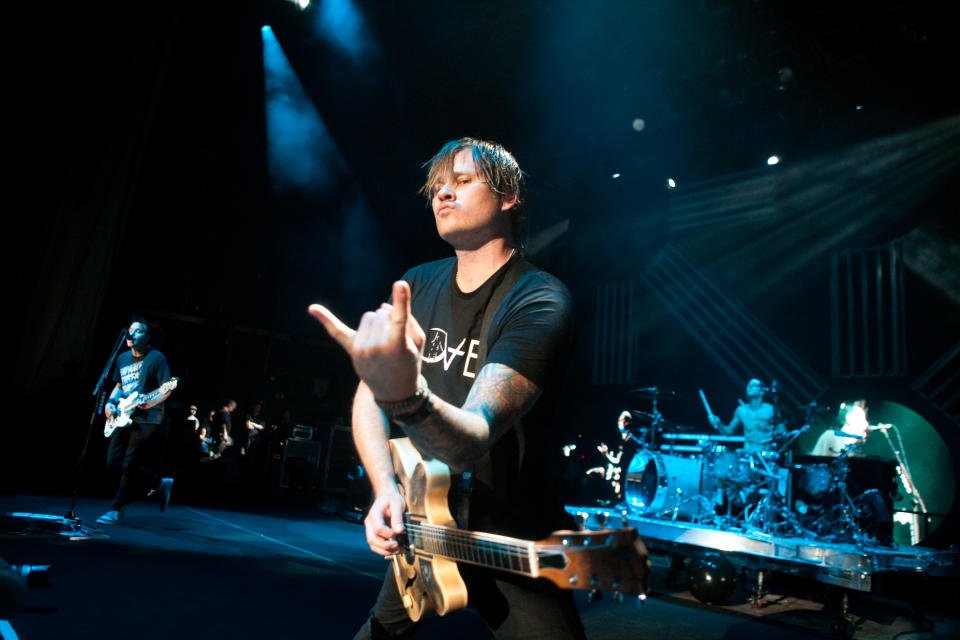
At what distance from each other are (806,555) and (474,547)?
17.9 feet

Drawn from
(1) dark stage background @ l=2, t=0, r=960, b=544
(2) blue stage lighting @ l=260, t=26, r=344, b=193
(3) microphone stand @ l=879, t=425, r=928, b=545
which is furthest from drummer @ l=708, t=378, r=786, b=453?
(2) blue stage lighting @ l=260, t=26, r=344, b=193

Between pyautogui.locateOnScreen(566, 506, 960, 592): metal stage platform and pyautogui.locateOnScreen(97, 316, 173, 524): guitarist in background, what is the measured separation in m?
4.45

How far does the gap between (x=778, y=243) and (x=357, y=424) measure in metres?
12.0

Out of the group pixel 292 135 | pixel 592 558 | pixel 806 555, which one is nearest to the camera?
pixel 592 558

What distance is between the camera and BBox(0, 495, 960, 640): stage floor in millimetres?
3375

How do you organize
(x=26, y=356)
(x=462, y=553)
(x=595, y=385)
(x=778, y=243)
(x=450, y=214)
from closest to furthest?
(x=462, y=553) → (x=450, y=214) → (x=26, y=356) → (x=778, y=243) → (x=595, y=385)

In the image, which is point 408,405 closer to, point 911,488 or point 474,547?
point 474,547

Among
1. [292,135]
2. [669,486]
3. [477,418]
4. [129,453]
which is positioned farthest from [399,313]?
[292,135]

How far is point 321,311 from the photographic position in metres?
1.29

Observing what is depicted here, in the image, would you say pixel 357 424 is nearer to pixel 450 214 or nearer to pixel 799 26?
pixel 450 214

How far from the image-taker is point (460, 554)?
4.63 feet

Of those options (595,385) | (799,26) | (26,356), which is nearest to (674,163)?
(799,26)

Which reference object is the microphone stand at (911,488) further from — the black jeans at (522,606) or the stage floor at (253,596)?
the black jeans at (522,606)

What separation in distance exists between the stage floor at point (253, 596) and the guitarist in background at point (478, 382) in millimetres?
2199
